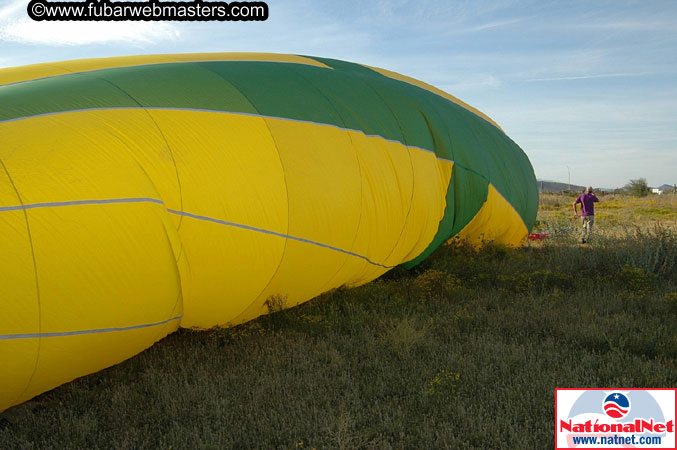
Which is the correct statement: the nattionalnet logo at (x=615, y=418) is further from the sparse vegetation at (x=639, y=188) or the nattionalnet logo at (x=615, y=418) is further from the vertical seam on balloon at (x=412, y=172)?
the sparse vegetation at (x=639, y=188)

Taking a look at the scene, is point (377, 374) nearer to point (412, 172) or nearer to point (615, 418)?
point (615, 418)

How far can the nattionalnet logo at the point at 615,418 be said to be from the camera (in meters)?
3.19

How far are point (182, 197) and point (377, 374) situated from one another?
1.96 metres

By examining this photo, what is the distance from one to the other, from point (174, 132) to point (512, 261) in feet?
17.5

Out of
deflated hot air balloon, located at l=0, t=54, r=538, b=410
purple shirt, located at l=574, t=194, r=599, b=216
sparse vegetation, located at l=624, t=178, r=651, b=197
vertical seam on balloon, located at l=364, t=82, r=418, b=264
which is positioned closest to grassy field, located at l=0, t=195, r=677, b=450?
deflated hot air balloon, located at l=0, t=54, r=538, b=410

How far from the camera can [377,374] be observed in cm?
391

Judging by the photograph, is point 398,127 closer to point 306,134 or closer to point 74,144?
point 306,134

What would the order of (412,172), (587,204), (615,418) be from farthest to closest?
(587,204)
(412,172)
(615,418)

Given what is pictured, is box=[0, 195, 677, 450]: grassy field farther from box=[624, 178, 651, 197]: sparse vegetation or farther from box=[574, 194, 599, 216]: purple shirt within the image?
box=[624, 178, 651, 197]: sparse vegetation

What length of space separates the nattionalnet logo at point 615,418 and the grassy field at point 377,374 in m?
0.11

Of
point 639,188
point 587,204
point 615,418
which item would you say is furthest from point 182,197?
point 639,188

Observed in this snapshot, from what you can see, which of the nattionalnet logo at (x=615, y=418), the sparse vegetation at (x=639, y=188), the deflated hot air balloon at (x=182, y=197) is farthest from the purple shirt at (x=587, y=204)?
the sparse vegetation at (x=639, y=188)

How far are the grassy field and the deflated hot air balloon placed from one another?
0.94 ft

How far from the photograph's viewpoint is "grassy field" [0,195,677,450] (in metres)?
3.15
